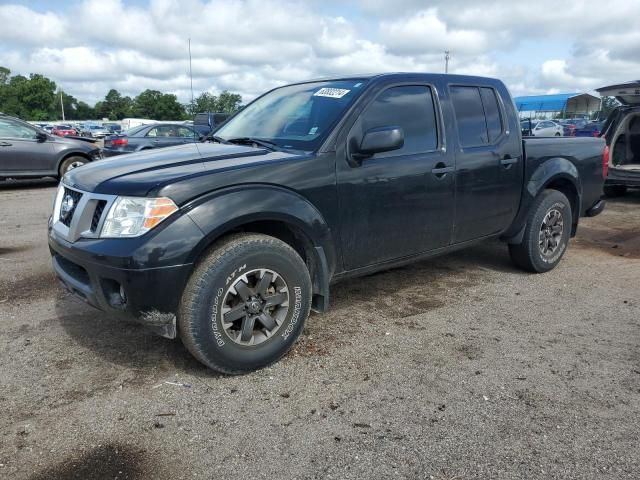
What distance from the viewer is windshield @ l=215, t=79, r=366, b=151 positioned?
11.7ft

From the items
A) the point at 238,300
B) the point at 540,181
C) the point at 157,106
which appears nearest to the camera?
the point at 238,300

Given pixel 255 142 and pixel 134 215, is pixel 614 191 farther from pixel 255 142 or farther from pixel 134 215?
pixel 134 215

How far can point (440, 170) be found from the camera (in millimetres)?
4004

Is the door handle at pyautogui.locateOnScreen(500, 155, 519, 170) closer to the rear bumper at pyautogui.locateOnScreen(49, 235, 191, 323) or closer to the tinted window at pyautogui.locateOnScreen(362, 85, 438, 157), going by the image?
the tinted window at pyautogui.locateOnScreen(362, 85, 438, 157)

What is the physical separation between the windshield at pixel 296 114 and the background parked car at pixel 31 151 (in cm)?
777

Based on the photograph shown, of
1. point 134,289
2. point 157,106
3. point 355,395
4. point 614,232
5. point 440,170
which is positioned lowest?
point 355,395

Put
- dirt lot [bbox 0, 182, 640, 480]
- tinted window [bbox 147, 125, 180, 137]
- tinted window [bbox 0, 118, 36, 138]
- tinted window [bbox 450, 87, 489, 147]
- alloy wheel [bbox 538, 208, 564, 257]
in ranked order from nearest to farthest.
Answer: dirt lot [bbox 0, 182, 640, 480] → tinted window [bbox 450, 87, 489, 147] → alloy wheel [bbox 538, 208, 564, 257] → tinted window [bbox 0, 118, 36, 138] → tinted window [bbox 147, 125, 180, 137]

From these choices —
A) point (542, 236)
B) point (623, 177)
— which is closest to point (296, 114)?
point (542, 236)

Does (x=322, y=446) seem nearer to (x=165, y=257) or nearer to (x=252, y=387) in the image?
(x=252, y=387)

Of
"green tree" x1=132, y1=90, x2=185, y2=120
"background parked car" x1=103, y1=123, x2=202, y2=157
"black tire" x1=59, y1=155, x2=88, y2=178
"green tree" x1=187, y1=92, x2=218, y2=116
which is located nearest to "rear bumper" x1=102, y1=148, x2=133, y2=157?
"background parked car" x1=103, y1=123, x2=202, y2=157

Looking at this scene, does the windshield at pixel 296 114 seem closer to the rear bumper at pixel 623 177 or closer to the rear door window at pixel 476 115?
the rear door window at pixel 476 115

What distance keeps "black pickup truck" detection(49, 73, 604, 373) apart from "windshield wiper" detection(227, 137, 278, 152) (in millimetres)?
14

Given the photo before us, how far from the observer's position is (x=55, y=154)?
11.3 m

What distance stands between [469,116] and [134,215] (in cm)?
289
